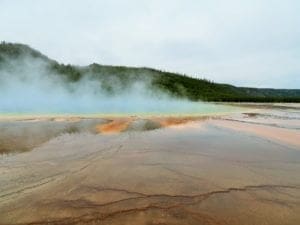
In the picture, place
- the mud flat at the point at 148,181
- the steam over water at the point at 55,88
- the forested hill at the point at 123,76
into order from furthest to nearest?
1. the forested hill at the point at 123,76
2. the steam over water at the point at 55,88
3. the mud flat at the point at 148,181

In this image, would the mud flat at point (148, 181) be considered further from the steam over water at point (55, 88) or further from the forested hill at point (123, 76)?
the forested hill at point (123, 76)

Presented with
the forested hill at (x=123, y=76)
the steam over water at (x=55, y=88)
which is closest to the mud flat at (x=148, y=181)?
the steam over water at (x=55, y=88)

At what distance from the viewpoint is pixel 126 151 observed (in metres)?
8.80

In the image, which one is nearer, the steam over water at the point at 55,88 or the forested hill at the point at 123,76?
the steam over water at the point at 55,88

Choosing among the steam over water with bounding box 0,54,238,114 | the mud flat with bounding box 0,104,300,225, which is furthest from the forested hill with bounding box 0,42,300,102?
the mud flat with bounding box 0,104,300,225

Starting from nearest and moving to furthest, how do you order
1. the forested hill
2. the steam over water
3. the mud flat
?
the mud flat
the steam over water
the forested hill

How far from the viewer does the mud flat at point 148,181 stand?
4457 millimetres

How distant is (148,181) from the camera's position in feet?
20.0

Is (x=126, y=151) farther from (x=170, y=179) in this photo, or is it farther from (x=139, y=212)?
(x=139, y=212)

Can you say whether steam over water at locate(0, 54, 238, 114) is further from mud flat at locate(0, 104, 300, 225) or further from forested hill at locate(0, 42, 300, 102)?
mud flat at locate(0, 104, 300, 225)

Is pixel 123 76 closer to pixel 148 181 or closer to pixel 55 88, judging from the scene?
pixel 55 88

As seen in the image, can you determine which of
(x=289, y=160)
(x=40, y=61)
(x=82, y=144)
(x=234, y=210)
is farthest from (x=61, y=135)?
(x=40, y=61)

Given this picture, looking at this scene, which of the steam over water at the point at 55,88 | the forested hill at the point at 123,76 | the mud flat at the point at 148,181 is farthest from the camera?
the forested hill at the point at 123,76

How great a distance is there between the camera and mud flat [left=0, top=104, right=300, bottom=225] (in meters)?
4.46
